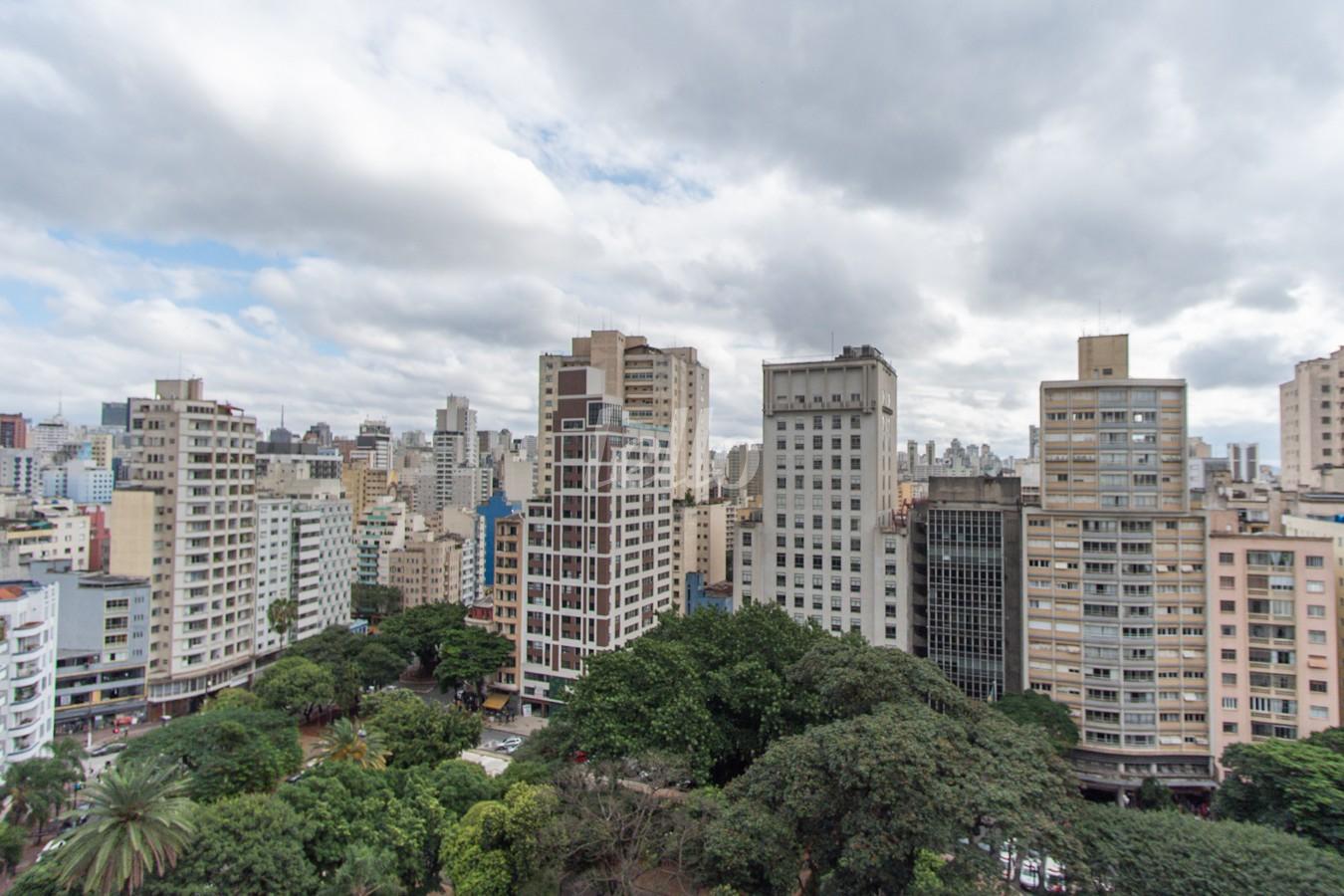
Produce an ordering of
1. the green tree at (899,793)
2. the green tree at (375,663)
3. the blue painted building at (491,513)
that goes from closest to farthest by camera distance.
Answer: the green tree at (899,793) < the green tree at (375,663) < the blue painted building at (491,513)

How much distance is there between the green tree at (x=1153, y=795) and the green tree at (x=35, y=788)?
63.7 meters

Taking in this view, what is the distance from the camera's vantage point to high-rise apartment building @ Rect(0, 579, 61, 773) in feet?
131

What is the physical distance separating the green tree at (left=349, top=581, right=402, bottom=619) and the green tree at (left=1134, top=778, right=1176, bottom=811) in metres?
86.6

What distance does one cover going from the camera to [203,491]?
64.1 meters

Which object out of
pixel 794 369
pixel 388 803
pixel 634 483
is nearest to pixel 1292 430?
pixel 794 369

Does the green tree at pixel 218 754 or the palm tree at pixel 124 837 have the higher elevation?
the palm tree at pixel 124 837

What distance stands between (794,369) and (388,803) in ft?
154

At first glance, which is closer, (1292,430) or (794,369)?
(794,369)

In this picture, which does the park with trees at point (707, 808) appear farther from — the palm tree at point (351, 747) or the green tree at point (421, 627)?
the green tree at point (421, 627)

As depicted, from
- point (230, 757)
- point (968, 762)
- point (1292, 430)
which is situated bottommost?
point (230, 757)

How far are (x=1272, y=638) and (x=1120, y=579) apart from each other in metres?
9.92

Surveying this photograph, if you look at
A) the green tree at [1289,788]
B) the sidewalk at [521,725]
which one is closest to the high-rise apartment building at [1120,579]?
the green tree at [1289,788]

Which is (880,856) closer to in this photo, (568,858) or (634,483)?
(568,858)

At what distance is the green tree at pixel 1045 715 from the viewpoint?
161ft
